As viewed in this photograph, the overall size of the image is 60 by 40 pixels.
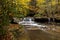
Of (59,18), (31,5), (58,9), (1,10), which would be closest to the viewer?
(1,10)

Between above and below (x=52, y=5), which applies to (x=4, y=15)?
above

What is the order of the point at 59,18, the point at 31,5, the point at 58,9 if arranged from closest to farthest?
the point at 59,18
the point at 58,9
the point at 31,5

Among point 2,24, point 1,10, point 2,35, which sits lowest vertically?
point 2,35

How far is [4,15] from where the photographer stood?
34.3ft

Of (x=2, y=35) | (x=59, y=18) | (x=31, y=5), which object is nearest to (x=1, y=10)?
(x=2, y=35)

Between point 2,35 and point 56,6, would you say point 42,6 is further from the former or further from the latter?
point 2,35

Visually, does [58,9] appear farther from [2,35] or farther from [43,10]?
[2,35]

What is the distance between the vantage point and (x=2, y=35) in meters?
10.9

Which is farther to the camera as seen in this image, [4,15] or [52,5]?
[52,5]

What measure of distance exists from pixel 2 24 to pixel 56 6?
27789 mm

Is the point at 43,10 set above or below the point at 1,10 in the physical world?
below

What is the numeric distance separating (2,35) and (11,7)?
5.74ft

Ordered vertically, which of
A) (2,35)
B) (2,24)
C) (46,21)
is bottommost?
(46,21)

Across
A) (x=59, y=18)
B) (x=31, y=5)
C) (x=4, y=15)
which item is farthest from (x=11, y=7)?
(x=31, y=5)
